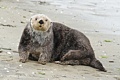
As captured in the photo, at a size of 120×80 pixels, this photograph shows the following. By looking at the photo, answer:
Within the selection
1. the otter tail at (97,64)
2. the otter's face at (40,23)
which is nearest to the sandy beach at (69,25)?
the otter tail at (97,64)

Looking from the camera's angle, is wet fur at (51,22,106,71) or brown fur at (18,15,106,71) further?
wet fur at (51,22,106,71)

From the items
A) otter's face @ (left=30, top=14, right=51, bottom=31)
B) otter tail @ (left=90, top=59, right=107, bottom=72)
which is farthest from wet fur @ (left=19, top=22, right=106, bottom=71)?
otter's face @ (left=30, top=14, right=51, bottom=31)

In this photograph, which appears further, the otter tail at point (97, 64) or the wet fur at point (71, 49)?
the wet fur at point (71, 49)

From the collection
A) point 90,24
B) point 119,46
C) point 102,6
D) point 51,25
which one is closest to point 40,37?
point 51,25

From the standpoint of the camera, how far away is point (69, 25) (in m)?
13.2

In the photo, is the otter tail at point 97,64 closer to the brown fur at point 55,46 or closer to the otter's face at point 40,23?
the brown fur at point 55,46

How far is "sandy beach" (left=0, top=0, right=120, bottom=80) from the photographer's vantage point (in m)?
7.78

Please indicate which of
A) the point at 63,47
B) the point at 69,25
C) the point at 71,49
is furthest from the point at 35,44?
the point at 69,25

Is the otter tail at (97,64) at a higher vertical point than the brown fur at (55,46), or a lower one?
lower

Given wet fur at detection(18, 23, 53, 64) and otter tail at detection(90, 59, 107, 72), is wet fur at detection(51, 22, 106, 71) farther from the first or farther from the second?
wet fur at detection(18, 23, 53, 64)

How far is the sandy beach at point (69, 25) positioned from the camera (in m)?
7.78

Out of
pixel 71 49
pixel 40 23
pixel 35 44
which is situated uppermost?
pixel 40 23

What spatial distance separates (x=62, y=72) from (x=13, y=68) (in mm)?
816

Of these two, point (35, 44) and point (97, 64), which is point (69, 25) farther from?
point (35, 44)
